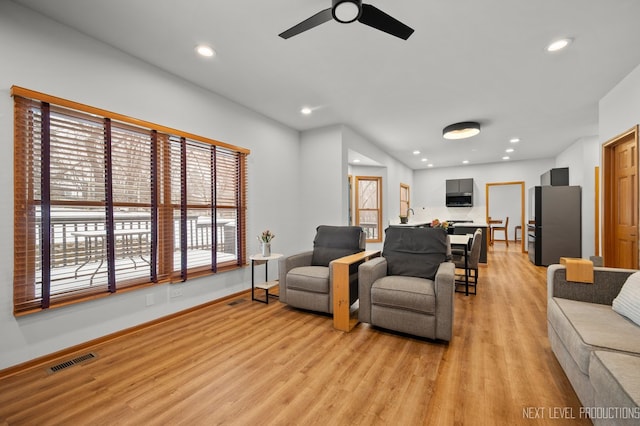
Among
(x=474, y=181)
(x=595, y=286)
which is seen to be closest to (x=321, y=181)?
(x=595, y=286)

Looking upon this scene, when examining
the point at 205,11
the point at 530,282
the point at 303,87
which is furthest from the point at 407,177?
the point at 205,11

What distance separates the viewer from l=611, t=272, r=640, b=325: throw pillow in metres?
1.68

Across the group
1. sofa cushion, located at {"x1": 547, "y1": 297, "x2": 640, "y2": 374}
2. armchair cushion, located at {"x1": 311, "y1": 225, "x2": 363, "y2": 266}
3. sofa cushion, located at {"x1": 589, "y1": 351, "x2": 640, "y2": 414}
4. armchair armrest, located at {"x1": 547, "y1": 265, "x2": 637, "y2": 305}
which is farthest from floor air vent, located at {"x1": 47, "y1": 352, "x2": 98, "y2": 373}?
armchair armrest, located at {"x1": 547, "y1": 265, "x2": 637, "y2": 305}

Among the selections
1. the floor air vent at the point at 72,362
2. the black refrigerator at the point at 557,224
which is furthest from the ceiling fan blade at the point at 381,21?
the black refrigerator at the point at 557,224

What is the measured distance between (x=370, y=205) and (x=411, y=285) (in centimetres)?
468

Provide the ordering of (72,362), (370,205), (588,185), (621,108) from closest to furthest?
(72,362)
(621,108)
(588,185)
(370,205)

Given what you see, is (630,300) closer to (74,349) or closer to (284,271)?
(284,271)

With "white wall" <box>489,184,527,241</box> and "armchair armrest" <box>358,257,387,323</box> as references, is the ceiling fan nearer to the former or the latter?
"armchair armrest" <box>358,257,387,323</box>

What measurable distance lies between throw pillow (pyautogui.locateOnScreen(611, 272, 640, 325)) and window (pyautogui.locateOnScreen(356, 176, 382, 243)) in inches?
198

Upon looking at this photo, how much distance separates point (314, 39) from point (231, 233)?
2.58 metres

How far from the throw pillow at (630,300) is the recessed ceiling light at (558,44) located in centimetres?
205

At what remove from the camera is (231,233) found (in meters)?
3.79

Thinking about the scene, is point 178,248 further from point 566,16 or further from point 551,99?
point 551,99

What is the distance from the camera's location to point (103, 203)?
2.49 metres
